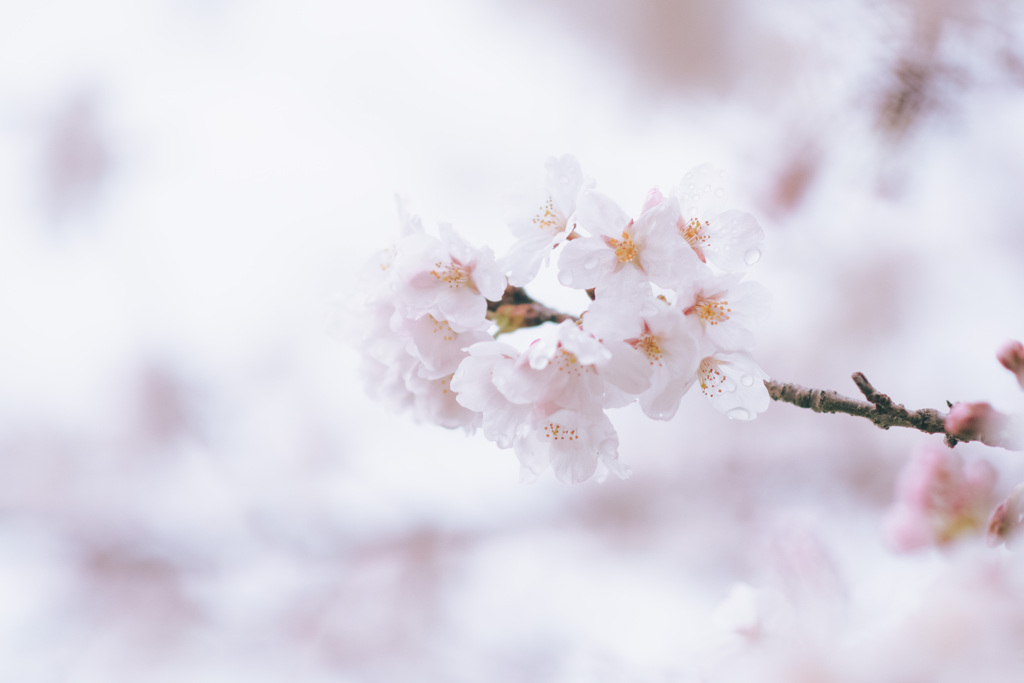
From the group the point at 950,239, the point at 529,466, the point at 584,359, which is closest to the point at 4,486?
the point at 529,466

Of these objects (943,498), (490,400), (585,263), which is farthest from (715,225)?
(943,498)

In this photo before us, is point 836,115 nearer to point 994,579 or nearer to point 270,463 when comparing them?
point 994,579

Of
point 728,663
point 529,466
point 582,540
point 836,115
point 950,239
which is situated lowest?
point 728,663

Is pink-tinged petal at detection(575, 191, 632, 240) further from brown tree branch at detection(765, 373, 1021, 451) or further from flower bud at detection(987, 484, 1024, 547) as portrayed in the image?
flower bud at detection(987, 484, 1024, 547)

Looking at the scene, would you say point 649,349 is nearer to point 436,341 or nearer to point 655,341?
point 655,341

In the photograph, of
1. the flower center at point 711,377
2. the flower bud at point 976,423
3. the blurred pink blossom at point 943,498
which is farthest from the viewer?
the blurred pink blossom at point 943,498

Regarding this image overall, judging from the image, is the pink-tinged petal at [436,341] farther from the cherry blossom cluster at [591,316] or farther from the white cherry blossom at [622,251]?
the white cherry blossom at [622,251]

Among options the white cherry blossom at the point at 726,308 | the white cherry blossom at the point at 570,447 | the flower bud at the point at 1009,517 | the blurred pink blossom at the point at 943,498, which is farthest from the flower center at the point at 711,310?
the blurred pink blossom at the point at 943,498

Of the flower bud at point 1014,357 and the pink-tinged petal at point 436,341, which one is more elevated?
the pink-tinged petal at point 436,341
